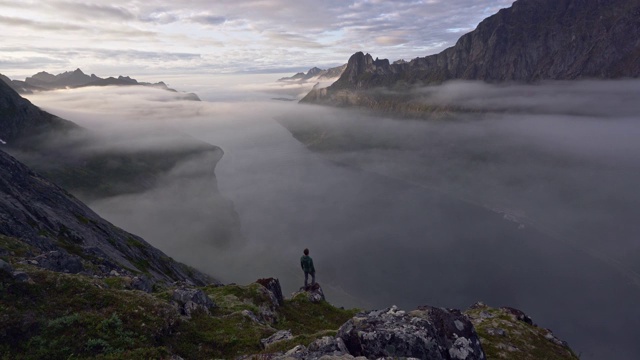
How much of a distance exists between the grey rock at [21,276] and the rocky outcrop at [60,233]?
449 inches

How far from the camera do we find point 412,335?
1847 centimetres

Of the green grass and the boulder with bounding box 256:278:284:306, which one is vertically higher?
the boulder with bounding box 256:278:284:306

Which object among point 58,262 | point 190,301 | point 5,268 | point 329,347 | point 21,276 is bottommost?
point 58,262

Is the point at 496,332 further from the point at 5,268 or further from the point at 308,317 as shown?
the point at 5,268

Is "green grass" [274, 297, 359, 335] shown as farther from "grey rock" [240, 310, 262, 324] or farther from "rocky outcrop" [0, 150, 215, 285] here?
"rocky outcrop" [0, 150, 215, 285]

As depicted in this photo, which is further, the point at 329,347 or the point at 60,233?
the point at 60,233

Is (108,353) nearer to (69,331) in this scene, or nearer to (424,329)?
(69,331)

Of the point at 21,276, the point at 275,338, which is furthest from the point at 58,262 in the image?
the point at 275,338

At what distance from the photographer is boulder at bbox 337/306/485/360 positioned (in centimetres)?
1809

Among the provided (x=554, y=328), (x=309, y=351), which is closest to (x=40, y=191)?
(x=309, y=351)

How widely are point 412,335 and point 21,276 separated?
2451 cm

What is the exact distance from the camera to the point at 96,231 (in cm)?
8275

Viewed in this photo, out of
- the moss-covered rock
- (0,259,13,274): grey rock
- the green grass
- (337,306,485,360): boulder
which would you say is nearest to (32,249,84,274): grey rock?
(0,259,13,274): grey rock

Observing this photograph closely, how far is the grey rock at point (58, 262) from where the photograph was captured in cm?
3303
